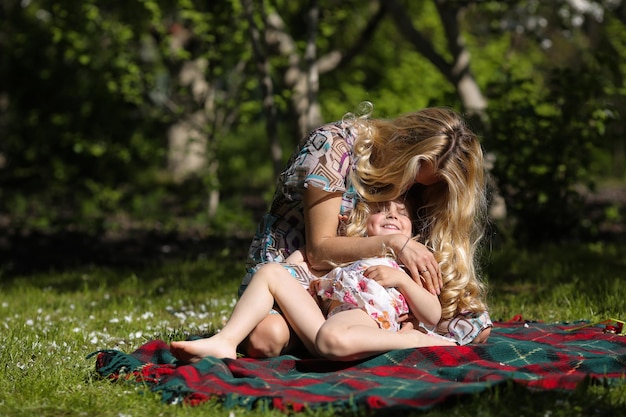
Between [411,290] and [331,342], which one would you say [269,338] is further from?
[411,290]

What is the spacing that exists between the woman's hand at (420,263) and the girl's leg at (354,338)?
265 mm

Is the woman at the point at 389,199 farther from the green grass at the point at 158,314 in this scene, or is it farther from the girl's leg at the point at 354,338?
the green grass at the point at 158,314

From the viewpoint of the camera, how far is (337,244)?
385 cm

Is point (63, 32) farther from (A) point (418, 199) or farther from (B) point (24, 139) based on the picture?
(A) point (418, 199)

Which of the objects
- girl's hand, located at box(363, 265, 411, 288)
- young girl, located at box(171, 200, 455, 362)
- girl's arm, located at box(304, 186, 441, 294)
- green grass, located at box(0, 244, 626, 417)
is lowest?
green grass, located at box(0, 244, 626, 417)

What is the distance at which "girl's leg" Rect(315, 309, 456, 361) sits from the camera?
11.4 ft

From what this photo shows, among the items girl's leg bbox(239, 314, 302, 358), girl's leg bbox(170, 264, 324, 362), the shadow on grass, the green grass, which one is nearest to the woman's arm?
girl's leg bbox(170, 264, 324, 362)

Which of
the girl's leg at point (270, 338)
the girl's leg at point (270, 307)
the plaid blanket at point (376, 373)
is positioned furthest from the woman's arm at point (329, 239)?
the plaid blanket at point (376, 373)

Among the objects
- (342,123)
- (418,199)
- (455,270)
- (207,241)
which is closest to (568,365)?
(455,270)

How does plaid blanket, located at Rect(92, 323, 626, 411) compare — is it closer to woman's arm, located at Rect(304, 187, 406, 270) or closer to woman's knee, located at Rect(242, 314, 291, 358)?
woman's knee, located at Rect(242, 314, 291, 358)

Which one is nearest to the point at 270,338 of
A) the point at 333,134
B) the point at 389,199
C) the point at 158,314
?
the point at 389,199

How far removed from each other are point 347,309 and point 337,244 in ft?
1.05

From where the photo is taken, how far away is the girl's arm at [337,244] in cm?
378

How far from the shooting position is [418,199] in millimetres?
4215
